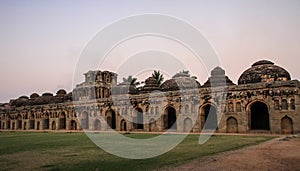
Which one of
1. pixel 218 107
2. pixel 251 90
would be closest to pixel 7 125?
pixel 218 107

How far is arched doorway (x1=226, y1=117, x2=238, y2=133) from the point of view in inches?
1010

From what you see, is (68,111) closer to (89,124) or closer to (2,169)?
(89,124)

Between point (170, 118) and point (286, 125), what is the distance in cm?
1325

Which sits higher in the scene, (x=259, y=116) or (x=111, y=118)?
(x=259, y=116)

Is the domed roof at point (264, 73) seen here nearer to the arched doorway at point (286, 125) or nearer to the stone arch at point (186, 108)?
the arched doorway at point (286, 125)

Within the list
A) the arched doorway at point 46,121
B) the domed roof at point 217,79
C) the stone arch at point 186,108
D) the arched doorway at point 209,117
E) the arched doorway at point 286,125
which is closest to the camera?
the arched doorway at point 286,125

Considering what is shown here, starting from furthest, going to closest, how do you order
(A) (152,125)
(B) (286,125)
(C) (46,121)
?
(C) (46,121) < (A) (152,125) < (B) (286,125)

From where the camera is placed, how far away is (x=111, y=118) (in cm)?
3656

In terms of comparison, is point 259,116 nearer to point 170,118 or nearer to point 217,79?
point 217,79

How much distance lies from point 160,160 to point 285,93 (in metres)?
17.5

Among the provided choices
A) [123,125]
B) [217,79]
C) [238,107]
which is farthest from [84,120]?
[238,107]

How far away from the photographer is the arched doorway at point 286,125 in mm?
23031

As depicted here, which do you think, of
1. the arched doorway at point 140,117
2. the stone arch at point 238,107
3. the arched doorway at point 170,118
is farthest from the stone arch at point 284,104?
the arched doorway at point 140,117

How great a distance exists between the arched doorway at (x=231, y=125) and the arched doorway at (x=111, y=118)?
51.8ft
